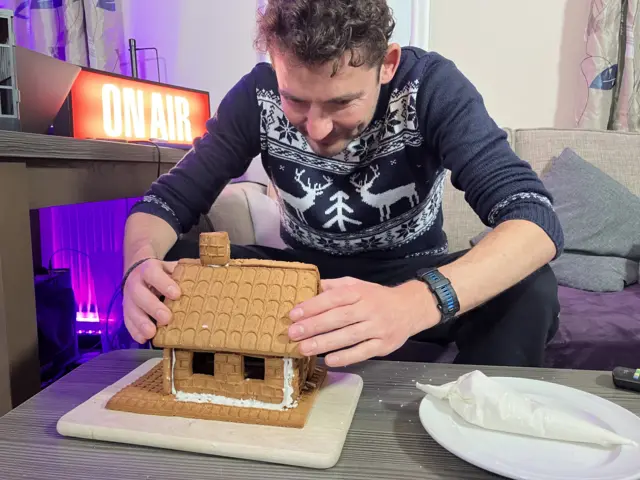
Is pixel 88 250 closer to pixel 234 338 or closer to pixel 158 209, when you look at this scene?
pixel 158 209

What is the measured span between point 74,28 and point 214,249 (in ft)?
6.48

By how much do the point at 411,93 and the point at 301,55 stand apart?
33cm

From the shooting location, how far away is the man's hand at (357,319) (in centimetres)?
66

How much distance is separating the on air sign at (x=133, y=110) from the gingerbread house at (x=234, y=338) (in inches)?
40.9

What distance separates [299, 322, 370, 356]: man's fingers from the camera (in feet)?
2.12

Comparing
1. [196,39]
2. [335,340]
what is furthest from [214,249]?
[196,39]

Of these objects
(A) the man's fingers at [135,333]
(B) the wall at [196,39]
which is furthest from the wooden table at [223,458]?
(B) the wall at [196,39]

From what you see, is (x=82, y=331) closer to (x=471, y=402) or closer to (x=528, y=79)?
(x=471, y=402)

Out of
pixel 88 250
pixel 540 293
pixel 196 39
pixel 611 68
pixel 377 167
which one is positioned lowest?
pixel 88 250

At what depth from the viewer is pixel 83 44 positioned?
2275mm

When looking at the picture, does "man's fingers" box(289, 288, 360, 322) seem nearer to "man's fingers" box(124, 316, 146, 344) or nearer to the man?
the man

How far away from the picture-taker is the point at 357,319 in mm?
696

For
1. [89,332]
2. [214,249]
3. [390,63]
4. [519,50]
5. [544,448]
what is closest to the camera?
[544,448]

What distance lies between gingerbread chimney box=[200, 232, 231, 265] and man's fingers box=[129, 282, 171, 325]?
0.08 metres
